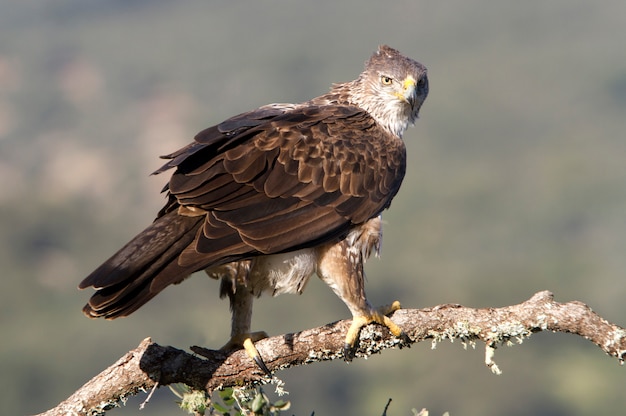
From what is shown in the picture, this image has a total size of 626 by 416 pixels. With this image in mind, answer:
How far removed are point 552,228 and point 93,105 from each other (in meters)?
70.9

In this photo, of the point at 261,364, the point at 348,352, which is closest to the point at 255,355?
the point at 261,364

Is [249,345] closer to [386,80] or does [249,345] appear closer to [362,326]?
[362,326]

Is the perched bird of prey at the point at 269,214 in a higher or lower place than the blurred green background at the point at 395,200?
lower

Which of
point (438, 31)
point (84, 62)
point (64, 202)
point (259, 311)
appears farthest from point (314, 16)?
point (259, 311)

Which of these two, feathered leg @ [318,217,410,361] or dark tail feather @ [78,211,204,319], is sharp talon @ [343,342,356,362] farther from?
dark tail feather @ [78,211,204,319]

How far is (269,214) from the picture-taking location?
671 centimetres

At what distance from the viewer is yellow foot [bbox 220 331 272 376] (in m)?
6.46

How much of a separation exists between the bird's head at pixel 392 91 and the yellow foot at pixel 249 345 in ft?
6.94

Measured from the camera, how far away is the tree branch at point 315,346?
6152mm

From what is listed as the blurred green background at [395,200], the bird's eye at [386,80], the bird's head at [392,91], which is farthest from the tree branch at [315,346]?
the blurred green background at [395,200]

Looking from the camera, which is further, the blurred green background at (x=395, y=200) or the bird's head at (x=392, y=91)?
the blurred green background at (x=395, y=200)

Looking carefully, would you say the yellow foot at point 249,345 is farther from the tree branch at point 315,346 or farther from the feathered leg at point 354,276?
the feathered leg at point 354,276

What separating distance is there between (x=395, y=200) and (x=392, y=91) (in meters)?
39.4

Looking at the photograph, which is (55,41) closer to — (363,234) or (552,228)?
(552,228)
